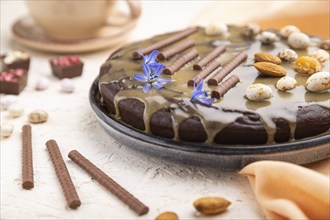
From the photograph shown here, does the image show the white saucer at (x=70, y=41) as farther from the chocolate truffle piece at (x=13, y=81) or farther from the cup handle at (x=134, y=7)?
the chocolate truffle piece at (x=13, y=81)

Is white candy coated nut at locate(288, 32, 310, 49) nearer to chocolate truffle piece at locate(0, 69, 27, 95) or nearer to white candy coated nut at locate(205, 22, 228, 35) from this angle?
white candy coated nut at locate(205, 22, 228, 35)

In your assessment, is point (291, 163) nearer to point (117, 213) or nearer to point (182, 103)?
point (182, 103)

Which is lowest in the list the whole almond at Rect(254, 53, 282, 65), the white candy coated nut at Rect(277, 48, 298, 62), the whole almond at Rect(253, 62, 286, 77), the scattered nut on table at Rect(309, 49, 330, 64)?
the whole almond at Rect(253, 62, 286, 77)

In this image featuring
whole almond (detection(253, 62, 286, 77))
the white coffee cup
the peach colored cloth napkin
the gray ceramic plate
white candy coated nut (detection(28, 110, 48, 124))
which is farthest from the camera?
the white coffee cup

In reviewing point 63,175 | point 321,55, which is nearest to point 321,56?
point 321,55

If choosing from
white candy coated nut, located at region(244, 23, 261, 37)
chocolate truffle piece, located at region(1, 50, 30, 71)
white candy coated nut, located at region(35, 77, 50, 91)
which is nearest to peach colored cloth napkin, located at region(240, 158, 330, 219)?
white candy coated nut, located at region(244, 23, 261, 37)

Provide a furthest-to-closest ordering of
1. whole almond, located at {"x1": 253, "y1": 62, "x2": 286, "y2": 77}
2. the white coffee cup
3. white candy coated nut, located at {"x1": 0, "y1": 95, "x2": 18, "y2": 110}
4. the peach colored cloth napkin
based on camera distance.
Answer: the white coffee cup
white candy coated nut, located at {"x1": 0, "y1": 95, "x2": 18, "y2": 110}
whole almond, located at {"x1": 253, "y1": 62, "x2": 286, "y2": 77}
the peach colored cloth napkin

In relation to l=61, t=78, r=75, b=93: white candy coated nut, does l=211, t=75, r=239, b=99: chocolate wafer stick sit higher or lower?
higher

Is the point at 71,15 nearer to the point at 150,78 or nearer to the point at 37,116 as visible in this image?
the point at 37,116
